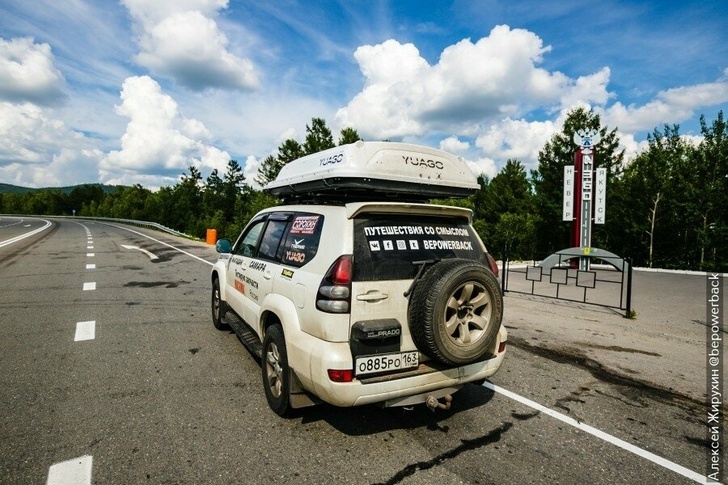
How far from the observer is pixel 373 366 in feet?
9.62

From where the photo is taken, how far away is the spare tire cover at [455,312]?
2906 mm

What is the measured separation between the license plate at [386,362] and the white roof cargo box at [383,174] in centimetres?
149

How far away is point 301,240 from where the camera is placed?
3.62 m

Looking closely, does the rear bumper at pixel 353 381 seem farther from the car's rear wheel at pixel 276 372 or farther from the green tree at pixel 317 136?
the green tree at pixel 317 136

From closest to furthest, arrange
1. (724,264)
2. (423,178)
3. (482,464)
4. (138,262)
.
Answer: (482,464), (423,178), (138,262), (724,264)

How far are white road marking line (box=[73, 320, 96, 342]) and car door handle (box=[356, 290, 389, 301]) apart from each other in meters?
4.79

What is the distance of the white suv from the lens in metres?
2.92

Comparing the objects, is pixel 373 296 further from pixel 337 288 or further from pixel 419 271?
pixel 419 271

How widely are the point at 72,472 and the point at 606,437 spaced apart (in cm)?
414

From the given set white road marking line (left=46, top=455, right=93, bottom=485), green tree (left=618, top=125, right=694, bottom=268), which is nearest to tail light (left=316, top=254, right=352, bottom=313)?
white road marking line (left=46, top=455, right=93, bottom=485)

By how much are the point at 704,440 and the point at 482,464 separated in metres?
2.10

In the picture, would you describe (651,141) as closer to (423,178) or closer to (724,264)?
(724,264)

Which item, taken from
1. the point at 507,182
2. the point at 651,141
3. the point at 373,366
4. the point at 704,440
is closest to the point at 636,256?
the point at 651,141

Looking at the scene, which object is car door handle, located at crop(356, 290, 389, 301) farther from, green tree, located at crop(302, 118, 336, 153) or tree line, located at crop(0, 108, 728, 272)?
green tree, located at crop(302, 118, 336, 153)
